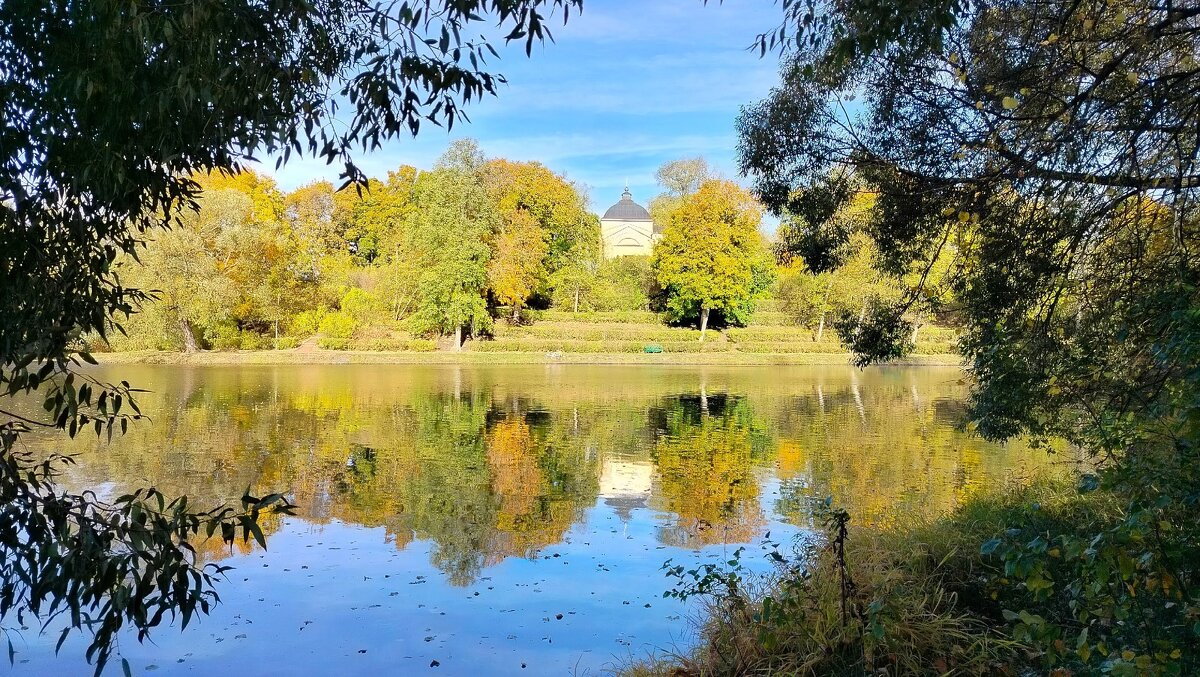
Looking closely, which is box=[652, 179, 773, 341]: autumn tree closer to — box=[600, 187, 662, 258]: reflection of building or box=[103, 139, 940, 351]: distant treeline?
box=[103, 139, 940, 351]: distant treeline

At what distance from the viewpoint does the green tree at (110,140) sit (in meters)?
2.50

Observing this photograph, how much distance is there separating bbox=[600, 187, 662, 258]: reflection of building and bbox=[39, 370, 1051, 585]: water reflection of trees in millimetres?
50276

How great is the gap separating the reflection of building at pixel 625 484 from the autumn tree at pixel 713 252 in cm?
3224

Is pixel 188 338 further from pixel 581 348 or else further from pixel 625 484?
pixel 625 484

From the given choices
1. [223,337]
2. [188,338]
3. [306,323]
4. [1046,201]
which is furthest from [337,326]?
[1046,201]

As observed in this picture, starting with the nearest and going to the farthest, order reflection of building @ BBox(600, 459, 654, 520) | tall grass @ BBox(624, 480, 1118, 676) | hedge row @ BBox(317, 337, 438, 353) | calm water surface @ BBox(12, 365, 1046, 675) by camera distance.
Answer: tall grass @ BBox(624, 480, 1118, 676), calm water surface @ BBox(12, 365, 1046, 675), reflection of building @ BBox(600, 459, 654, 520), hedge row @ BBox(317, 337, 438, 353)

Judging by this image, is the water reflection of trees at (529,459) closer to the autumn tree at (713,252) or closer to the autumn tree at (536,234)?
the autumn tree at (536,234)

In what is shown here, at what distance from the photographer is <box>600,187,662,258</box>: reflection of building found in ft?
243

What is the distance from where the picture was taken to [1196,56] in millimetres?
6113

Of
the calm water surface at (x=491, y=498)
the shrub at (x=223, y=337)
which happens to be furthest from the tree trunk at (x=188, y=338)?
the calm water surface at (x=491, y=498)

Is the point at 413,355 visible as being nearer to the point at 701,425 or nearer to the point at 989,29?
A: the point at 701,425

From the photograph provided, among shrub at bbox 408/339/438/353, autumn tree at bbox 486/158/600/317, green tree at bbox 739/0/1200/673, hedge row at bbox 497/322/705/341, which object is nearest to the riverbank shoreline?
shrub at bbox 408/339/438/353

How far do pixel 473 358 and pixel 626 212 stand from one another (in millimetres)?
41442

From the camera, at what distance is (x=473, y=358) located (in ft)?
128
